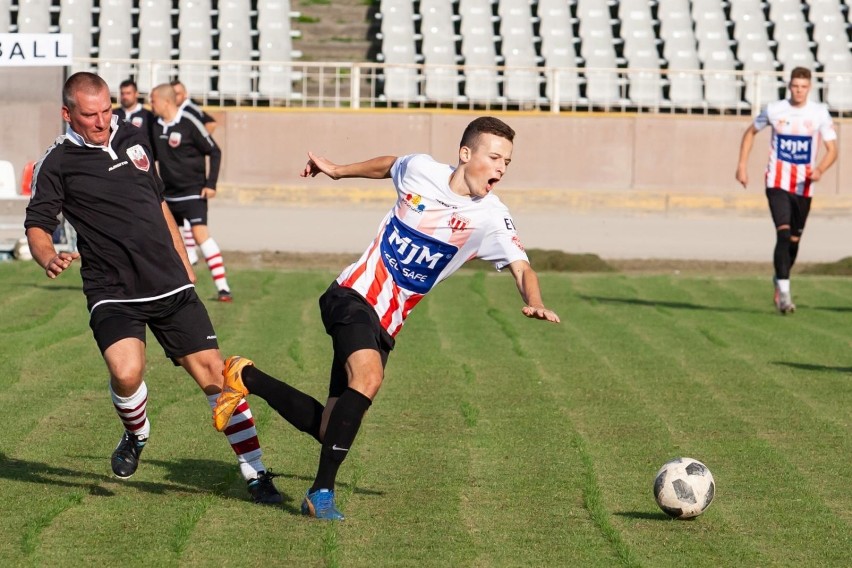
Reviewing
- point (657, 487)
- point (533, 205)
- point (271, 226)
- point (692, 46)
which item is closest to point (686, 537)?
point (657, 487)

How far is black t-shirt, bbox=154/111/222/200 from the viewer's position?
13.8 metres

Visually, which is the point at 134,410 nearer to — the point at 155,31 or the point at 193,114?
the point at 193,114

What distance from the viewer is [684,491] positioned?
19.7 feet

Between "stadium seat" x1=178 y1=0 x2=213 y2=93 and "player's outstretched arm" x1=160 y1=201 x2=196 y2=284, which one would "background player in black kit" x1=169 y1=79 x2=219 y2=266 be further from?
"stadium seat" x1=178 y1=0 x2=213 y2=93

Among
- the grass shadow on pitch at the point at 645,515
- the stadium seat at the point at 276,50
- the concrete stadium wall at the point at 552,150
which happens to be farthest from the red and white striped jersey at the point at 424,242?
the stadium seat at the point at 276,50

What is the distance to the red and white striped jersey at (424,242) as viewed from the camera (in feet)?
19.8

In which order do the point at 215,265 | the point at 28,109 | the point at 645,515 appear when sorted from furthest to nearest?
the point at 28,109 → the point at 215,265 → the point at 645,515

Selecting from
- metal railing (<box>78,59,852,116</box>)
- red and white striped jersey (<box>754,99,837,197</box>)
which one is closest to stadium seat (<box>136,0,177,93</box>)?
metal railing (<box>78,59,852,116</box>)

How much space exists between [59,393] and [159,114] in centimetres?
543

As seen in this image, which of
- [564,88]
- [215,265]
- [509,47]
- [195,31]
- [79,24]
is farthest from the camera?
[509,47]

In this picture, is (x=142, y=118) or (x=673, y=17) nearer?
(x=142, y=118)

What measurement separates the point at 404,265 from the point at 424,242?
5.5 inches

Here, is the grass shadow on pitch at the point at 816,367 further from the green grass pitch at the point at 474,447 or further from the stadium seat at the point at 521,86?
the stadium seat at the point at 521,86

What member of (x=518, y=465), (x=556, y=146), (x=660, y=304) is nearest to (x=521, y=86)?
(x=556, y=146)
